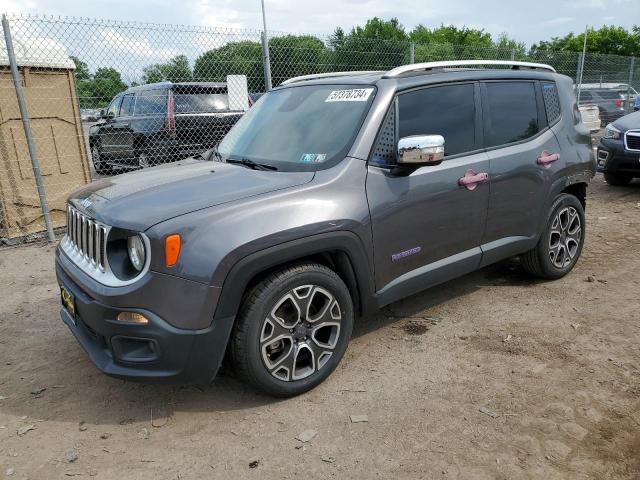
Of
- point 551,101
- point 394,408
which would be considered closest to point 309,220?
point 394,408

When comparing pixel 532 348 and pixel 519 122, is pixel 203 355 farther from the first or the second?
pixel 519 122

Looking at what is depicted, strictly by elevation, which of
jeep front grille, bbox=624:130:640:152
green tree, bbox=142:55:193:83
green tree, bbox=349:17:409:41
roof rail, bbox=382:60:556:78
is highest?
green tree, bbox=349:17:409:41

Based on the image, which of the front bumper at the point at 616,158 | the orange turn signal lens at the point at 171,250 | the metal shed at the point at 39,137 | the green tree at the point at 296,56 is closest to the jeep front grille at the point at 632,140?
the front bumper at the point at 616,158

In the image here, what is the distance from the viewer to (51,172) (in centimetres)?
690

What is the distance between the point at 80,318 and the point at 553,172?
3.65 metres

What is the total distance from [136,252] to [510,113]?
9.84ft

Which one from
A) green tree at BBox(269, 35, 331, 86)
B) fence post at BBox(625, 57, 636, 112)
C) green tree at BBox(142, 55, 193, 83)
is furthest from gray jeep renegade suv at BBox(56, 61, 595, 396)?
fence post at BBox(625, 57, 636, 112)

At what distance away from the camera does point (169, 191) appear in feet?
9.77

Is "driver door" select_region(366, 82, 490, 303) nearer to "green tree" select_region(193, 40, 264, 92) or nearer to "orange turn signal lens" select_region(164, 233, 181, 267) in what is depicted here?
"orange turn signal lens" select_region(164, 233, 181, 267)

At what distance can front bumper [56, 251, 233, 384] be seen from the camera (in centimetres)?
260

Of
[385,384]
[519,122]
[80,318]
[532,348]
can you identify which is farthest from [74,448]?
[519,122]

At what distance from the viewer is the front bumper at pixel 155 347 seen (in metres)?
2.60

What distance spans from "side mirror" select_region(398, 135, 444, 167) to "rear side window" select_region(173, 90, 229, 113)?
6.77 meters

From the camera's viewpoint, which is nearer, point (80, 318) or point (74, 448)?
point (74, 448)
